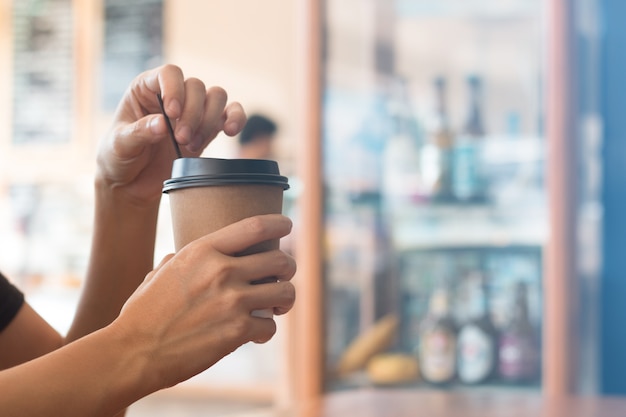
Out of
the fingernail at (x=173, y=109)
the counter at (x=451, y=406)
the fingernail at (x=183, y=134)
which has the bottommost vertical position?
the counter at (x=451, y=406)


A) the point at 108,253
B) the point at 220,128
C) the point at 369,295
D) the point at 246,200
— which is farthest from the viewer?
the point at 369,295

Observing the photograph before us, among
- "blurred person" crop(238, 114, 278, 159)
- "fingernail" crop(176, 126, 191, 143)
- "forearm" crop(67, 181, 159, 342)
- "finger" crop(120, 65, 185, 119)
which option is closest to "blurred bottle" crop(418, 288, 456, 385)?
"blurred person" crop(238, 114, 278, 159)

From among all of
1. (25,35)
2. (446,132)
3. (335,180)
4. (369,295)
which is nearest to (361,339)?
(369,295)

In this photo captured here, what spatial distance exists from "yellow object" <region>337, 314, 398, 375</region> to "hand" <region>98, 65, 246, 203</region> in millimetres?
1724

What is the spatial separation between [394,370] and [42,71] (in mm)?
3039

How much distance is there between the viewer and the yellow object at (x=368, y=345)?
8.62 feet

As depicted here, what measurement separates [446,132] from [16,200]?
9.36 ft

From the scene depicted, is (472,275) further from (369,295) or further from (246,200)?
(246,200)

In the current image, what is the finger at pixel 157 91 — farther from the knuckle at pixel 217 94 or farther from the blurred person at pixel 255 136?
the blurred person at pixel 255 136

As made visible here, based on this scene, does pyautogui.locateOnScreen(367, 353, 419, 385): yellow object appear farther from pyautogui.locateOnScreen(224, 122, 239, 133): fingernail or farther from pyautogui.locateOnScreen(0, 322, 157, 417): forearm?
pyautogui.locateOnScreen(0, 322, 157, 417): forearm

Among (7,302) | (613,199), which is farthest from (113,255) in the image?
(613,199)

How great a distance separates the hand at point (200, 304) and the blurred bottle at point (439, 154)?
1.99 metres

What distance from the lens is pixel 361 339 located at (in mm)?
2672

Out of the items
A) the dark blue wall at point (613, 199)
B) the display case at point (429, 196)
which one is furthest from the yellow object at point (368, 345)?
the dark blue wall at point (613, 199)
